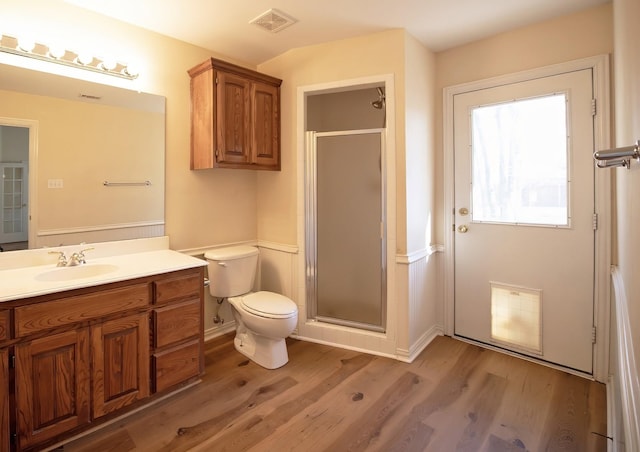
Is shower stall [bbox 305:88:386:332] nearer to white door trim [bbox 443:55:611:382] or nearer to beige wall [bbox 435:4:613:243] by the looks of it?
A: beige wall [bbox 435:4:613:243]

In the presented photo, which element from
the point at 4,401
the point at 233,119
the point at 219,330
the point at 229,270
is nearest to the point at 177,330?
the point at 229,270

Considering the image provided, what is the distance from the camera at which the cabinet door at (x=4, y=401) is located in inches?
58.5

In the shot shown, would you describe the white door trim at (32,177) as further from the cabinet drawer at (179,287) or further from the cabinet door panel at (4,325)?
the cabinet drawer at (179,287)

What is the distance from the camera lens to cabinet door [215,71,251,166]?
2539 millimetres

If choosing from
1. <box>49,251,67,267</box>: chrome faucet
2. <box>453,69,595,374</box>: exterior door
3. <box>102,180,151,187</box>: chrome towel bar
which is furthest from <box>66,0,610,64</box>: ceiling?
<box>49,251,67,267</box>: chrome faucet

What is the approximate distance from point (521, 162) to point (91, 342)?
2869 mm

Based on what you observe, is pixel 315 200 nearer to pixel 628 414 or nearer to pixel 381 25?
pixel 381 25

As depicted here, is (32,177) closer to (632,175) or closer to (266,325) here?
(266,325)

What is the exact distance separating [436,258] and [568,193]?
104 centimetres

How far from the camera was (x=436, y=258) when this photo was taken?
9.61ft

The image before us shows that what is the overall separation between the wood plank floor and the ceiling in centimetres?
237

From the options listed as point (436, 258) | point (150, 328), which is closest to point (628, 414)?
point (150, 328)

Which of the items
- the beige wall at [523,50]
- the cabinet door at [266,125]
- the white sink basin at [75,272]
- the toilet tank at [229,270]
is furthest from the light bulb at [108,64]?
the beige wall at [523,50]

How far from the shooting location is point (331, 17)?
2.31 metres
